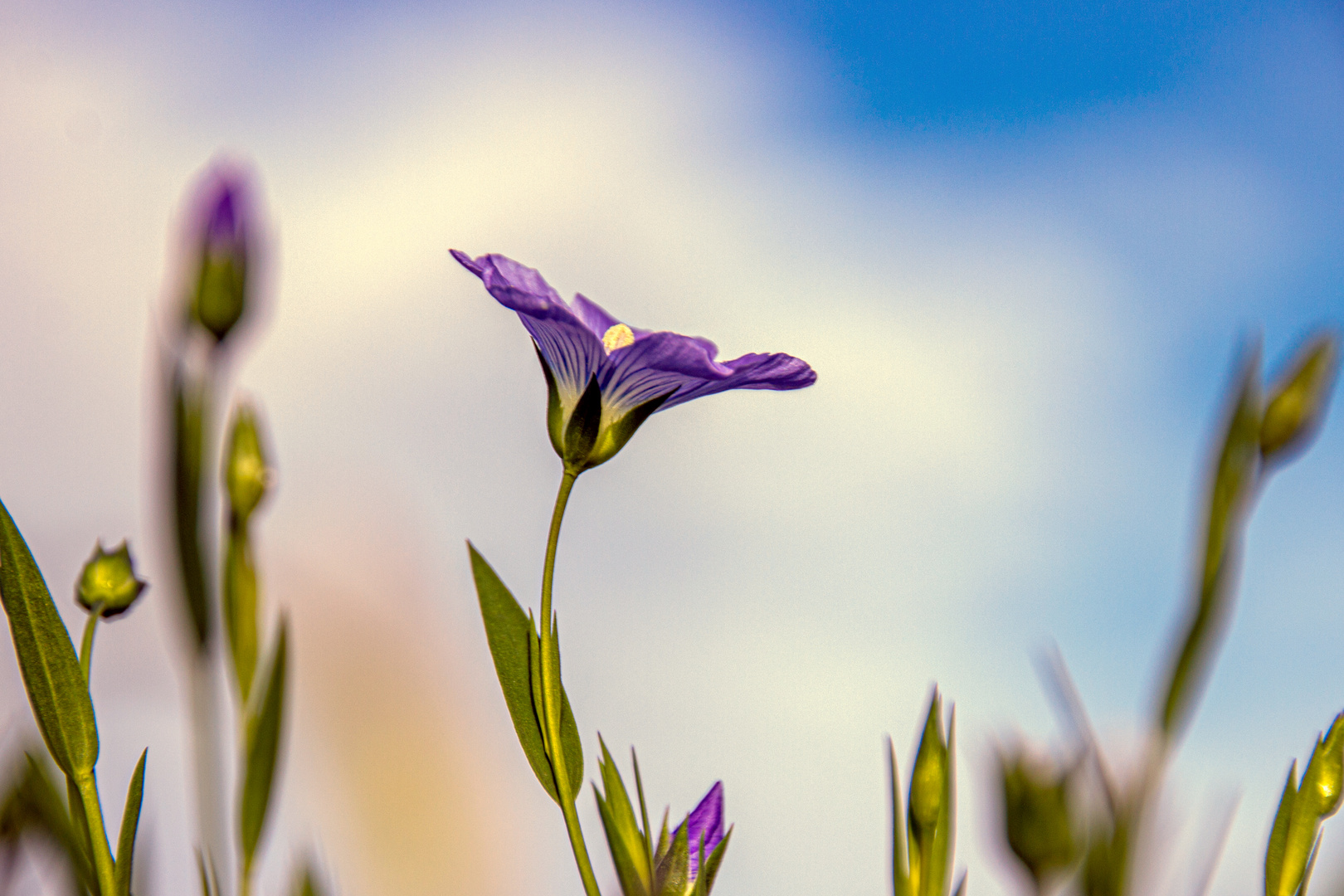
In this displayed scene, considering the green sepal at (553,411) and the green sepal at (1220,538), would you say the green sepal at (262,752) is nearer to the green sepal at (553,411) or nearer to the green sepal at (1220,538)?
the green sepal at (553,411)

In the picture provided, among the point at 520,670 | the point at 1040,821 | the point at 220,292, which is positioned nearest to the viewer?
the point at 1040,821


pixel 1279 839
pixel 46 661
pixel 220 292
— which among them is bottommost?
pixel 1279 839

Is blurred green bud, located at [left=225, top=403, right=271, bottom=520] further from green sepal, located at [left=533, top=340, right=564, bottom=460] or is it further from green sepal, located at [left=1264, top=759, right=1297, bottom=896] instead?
green sepal, located at [left=1264, top=759, right=1297, bottom=896]

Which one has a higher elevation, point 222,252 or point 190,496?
point 222,252

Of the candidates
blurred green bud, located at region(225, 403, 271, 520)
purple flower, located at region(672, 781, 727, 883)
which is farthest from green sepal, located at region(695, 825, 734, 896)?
blurred green bud, located at region(225, 403, 271, 520)

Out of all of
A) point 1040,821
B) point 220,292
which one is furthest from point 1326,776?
point 220,292

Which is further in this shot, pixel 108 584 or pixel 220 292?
pixel 220 292

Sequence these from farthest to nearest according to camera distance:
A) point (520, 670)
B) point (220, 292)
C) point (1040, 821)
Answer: point (220, 292) < point (520, 670) < point (1040, 821)

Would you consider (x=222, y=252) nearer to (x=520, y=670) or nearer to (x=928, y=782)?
(x=520, y=670)

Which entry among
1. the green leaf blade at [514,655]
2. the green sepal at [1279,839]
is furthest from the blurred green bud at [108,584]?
the green sepal at [1279,839]
